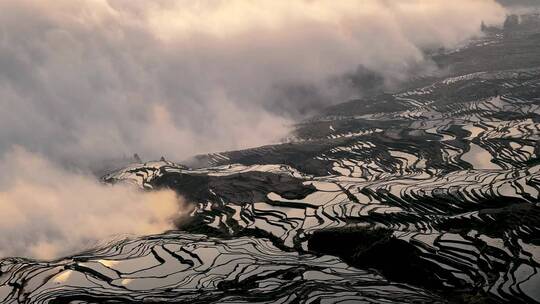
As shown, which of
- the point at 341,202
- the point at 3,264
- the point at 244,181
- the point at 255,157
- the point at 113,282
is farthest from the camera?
the point at 255,157

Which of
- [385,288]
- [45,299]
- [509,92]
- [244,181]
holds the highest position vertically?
[509,92]

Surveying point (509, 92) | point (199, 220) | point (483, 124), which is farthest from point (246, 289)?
point (509, 92)

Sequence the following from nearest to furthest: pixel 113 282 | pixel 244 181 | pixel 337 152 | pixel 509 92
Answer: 1. pixel 113 282
2. pixel 244 181
3. pixel 337 152
4. pixel 509 92

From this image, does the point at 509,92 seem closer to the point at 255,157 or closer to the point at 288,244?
the point at 255,157

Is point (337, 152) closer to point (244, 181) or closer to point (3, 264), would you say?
point (244, 181)

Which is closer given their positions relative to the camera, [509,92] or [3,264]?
[3,264]

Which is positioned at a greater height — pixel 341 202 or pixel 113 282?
pixel 341 202
